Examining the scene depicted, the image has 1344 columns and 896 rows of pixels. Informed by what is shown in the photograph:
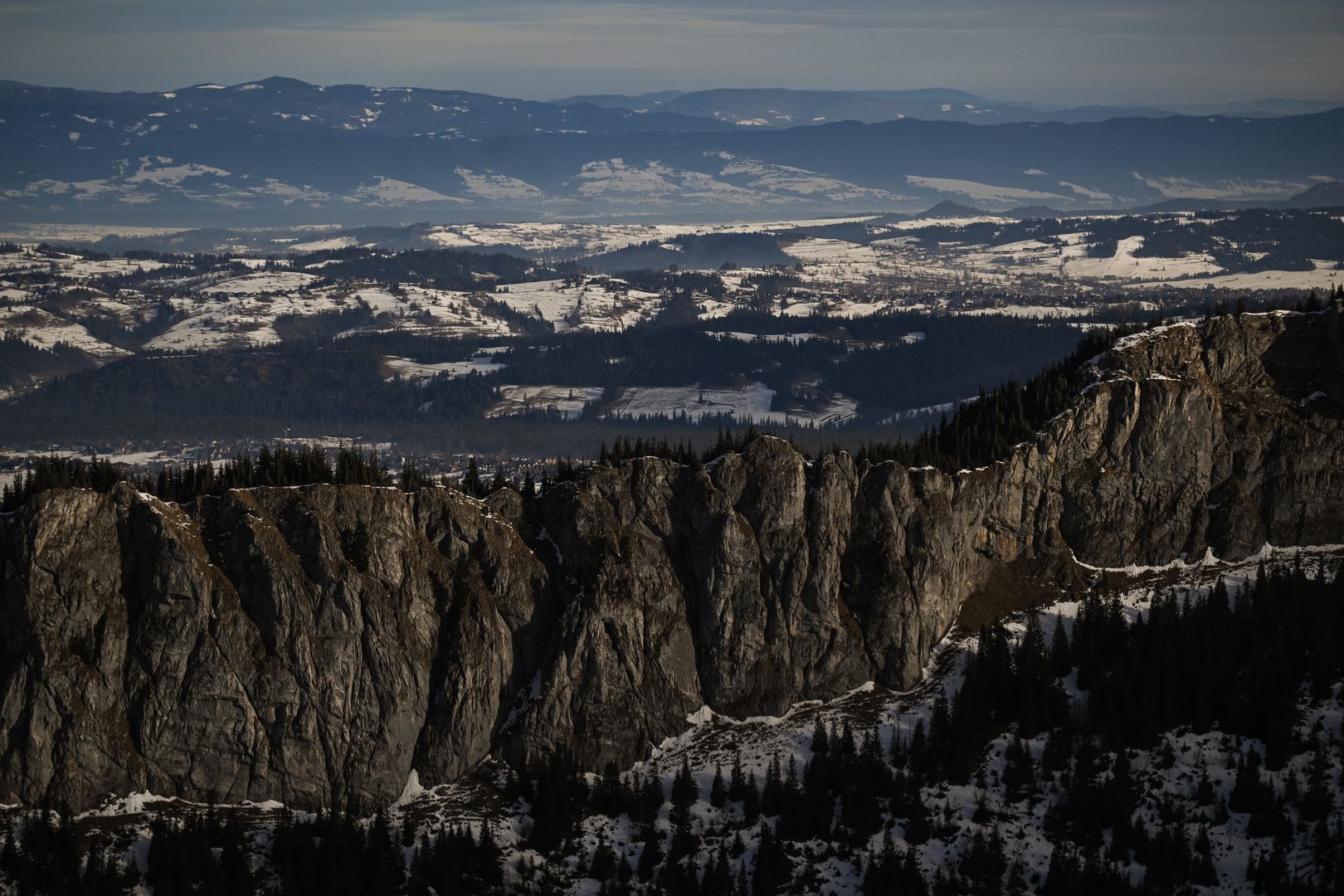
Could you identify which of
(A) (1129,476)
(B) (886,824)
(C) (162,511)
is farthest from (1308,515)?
(C) (162,511)

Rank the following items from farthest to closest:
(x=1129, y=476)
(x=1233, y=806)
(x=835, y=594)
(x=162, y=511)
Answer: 1. (x=1129, y=476)
2. (x=835, y=594)
3. (x=162, y=511)
4. (x=1233, y=806)

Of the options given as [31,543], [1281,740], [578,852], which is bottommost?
[578,852]

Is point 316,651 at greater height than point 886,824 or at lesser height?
greater

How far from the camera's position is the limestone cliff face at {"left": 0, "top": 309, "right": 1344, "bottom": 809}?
127 metres

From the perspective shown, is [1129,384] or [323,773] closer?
[323,773]

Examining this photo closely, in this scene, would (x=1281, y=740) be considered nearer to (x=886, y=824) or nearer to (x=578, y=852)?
(x=886, y=824)

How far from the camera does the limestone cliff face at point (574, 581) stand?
127 m

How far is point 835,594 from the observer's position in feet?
470

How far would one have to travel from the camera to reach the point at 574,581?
140m

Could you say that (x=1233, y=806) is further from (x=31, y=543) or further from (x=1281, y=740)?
(x=31, y=543)

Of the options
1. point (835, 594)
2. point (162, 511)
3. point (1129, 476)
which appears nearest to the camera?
point (162, 511)

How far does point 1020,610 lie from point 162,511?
64297 mm

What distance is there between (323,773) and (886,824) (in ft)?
125

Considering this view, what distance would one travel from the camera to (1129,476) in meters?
154
